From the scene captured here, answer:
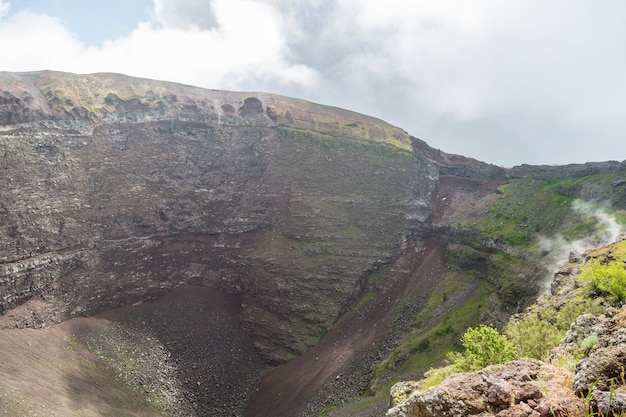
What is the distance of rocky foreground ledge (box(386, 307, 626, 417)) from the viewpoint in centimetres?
751

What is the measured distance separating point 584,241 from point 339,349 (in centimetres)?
3724

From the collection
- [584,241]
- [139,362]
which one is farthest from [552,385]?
[139,362]

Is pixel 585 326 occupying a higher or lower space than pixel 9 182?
lower

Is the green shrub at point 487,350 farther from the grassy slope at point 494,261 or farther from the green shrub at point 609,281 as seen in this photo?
the grassy slope at point 494,261

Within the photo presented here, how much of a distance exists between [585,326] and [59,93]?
8769 cm

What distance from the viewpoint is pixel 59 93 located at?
73000mm

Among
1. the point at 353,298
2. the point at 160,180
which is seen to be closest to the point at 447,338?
the point at 353,298

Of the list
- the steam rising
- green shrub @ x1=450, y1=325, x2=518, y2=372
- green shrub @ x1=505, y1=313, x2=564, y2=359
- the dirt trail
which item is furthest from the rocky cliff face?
green shrub @ x1=450, y1=325, x2=518, y2=372

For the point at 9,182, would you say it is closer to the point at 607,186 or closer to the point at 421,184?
the point at 421,184

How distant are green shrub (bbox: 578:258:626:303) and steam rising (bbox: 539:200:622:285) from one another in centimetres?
2440

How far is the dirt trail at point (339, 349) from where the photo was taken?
53344mm

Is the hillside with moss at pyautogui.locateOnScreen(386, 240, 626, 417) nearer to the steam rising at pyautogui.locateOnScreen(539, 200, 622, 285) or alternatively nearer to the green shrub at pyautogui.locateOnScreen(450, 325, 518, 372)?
the green shrub at pyautogui.locateOnScreen(450, 325, 518, 372)

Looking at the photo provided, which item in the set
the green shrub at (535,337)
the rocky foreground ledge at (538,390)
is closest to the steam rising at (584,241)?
the green shrub at (535,337)

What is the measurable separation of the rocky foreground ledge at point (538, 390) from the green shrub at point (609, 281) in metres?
10.2
